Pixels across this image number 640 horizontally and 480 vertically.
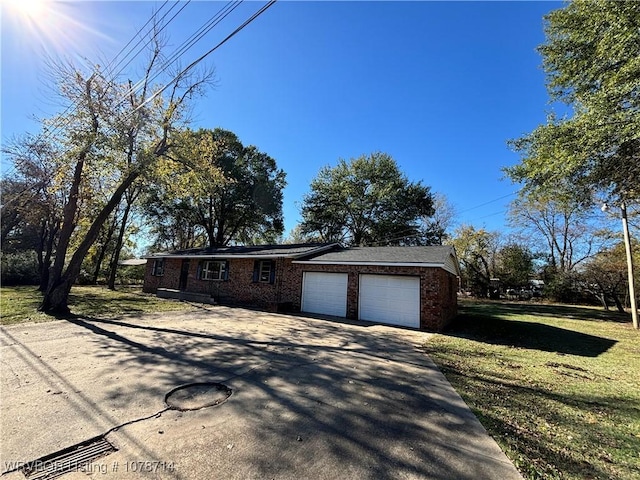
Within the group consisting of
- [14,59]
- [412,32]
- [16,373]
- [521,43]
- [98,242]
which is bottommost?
[16,373]

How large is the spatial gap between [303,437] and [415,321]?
8.54 meters

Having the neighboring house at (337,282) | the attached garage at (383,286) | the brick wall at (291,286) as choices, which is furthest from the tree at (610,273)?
the attached garage at (383,286)

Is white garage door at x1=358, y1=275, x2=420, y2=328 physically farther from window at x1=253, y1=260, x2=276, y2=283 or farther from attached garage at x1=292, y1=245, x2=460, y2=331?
window at x1=253, y1=260, x2=276, y2=283

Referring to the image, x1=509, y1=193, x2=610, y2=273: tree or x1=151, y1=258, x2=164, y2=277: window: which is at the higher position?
x1=509, y1=193, x2=610, y2=273: tree

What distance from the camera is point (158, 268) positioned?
21.0 meters

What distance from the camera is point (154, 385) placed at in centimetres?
428

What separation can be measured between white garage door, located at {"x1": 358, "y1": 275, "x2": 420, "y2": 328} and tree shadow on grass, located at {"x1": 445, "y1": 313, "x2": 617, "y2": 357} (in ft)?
4.81

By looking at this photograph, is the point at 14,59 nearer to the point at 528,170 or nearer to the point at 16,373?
the point at 16,373

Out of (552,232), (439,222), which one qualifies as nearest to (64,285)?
(439,222)

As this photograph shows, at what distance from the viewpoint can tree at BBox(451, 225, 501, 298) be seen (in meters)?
28.3

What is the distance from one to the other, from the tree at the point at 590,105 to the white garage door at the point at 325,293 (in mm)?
7674

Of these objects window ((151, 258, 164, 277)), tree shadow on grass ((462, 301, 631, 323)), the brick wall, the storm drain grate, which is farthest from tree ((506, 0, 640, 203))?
window ((151, 258, 164, 277))

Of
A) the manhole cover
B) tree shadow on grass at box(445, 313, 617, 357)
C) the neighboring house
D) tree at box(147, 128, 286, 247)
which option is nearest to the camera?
the manhole cover

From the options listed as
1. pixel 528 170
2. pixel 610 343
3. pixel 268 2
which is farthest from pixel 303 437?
pixel 610 343
